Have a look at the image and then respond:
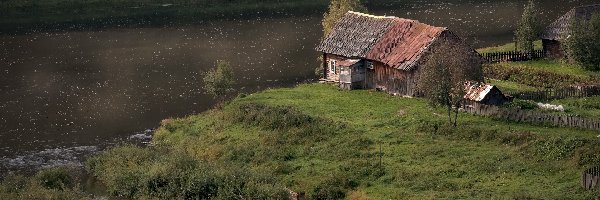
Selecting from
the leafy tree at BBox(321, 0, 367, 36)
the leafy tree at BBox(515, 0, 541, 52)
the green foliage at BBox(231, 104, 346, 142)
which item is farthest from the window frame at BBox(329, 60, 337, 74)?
the leafy tree at BBox(515, 0, 541, 52)

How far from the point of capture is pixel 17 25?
11275cm

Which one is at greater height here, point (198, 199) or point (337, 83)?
point (337, 83)

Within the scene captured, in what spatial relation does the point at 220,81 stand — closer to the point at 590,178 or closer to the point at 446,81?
the point at 446,81

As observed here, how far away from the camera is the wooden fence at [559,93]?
60281mm

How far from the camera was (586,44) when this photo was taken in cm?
6906

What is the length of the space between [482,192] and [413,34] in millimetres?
24942

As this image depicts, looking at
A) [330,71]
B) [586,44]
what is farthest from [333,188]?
[586,44]

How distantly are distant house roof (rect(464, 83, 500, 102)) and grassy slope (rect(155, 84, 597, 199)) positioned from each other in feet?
6.21

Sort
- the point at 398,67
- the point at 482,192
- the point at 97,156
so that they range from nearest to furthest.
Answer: the point at 482,192 → the point at 97,156 → the point at 398,67

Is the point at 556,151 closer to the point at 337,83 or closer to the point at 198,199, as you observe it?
the point at 198,199

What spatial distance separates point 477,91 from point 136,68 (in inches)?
1505

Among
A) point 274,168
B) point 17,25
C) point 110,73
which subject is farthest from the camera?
point 17,25

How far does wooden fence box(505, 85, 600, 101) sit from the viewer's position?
60281mm

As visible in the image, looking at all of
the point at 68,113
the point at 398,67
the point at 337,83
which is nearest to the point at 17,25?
the point at 68,113
